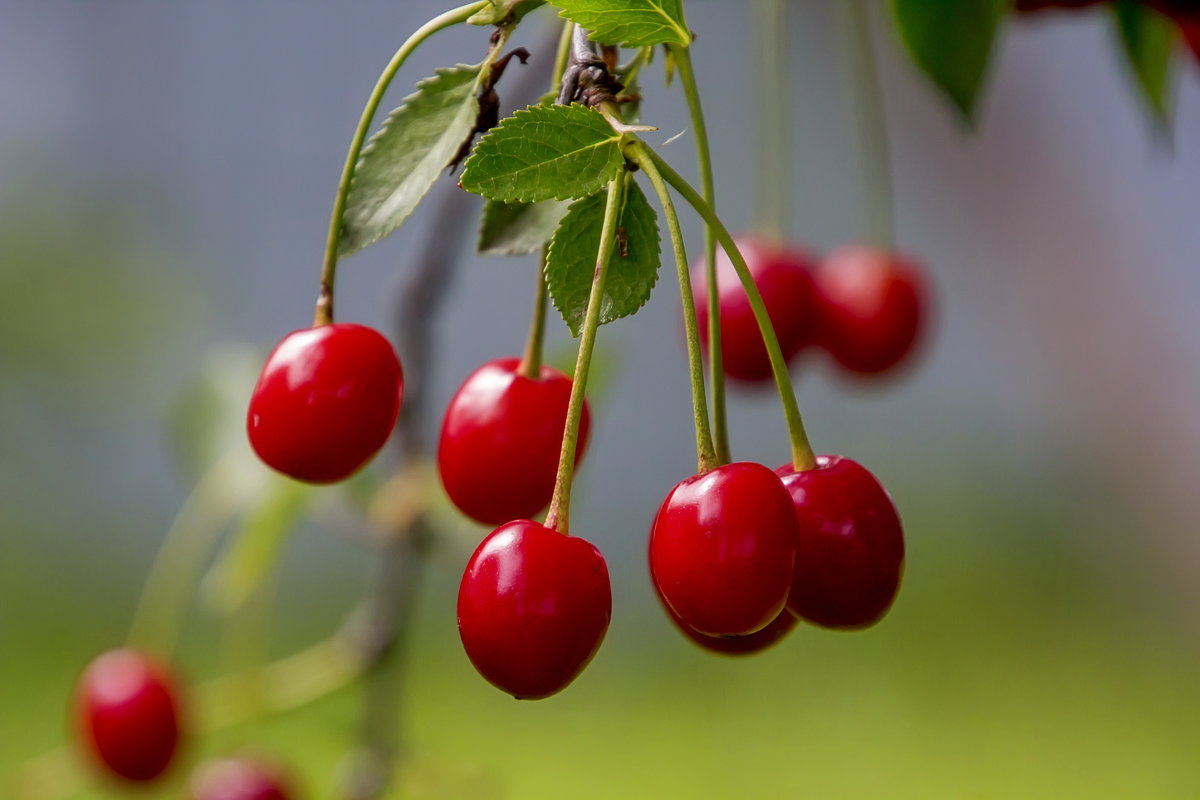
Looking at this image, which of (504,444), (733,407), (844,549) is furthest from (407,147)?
(733,407)

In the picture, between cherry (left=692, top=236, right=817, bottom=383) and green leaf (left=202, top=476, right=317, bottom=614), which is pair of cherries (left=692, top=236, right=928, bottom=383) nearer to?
cherry (left=692, top=236, right=817, bottom=383)

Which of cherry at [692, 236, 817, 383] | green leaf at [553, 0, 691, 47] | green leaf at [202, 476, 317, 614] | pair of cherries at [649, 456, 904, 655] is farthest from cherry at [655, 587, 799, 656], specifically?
green leaf at [202, 476, 317, 614]

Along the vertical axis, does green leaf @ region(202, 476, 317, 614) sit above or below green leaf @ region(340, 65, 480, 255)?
below

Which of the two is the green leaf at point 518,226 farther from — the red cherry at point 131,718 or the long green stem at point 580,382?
the red cherry at point 131,718

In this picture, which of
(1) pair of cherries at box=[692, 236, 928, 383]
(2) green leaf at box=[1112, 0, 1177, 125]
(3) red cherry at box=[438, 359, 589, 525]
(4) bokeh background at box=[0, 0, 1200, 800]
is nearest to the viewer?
(3) red cherry at box=[438, 359, 589, 525]

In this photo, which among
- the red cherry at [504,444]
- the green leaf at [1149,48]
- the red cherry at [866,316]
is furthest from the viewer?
the red cherry at [866,316]

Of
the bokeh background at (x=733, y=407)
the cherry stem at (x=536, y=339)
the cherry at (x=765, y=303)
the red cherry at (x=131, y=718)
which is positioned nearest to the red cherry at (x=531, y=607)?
the cherry stem at (x=536, y=339)

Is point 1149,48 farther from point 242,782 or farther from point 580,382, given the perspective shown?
point 242,782
